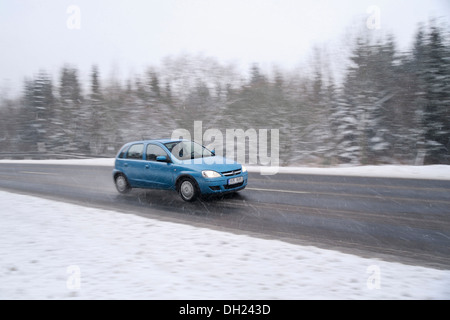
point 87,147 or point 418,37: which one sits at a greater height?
point 418,37

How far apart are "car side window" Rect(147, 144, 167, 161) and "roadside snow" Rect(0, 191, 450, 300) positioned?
344 cm

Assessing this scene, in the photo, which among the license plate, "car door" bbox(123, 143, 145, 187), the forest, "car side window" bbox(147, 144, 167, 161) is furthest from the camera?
the forest

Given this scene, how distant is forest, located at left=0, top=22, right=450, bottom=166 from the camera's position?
24078mm

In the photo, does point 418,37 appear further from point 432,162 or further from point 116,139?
point 116,139

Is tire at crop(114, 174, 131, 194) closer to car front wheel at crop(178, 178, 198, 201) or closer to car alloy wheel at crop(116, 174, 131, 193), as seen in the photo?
car alloy wheel at crop(116, 174, 131, 193)

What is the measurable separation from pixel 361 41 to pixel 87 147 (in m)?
37.3

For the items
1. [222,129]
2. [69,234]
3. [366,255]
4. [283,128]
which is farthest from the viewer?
[222,129]

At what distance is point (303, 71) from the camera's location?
3083 cm

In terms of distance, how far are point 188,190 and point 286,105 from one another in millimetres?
24908

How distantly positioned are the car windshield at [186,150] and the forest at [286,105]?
18796mm

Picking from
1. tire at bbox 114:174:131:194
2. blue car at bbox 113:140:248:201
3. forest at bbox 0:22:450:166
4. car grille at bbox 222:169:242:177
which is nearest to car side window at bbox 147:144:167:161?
blue car at bbox 113:140:248:201

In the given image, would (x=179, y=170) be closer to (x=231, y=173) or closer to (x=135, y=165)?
(x=231, y=173)

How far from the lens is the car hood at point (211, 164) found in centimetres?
840

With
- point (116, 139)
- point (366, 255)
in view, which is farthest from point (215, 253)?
point (116, 139)
